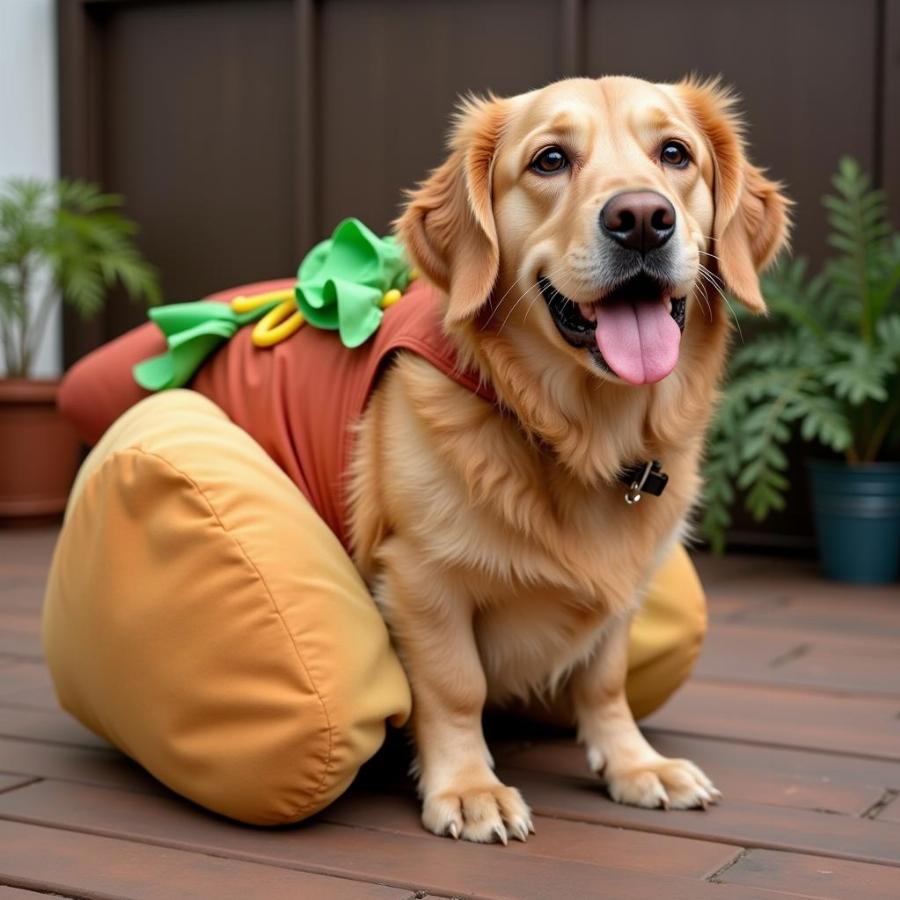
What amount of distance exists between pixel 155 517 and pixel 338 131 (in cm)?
375

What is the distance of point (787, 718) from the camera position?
2730mm

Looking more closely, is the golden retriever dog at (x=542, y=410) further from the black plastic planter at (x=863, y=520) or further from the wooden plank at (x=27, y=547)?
the wooden plank at (x=27, y=547)

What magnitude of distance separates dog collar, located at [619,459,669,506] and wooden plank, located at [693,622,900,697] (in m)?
1.07

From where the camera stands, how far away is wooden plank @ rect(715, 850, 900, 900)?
5.86 ft

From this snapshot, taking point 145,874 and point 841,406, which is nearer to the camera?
point 145,874

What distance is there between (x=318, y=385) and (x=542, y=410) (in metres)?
0.47

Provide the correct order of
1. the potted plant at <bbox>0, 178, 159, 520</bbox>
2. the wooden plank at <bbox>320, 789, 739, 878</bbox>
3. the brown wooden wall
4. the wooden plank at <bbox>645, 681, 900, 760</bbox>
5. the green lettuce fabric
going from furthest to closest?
the potted plant at <bbox>0, 178, 159, 520</bbox>
the brown wooden wall
the wooden plank at <bbox>645, 681, 900, 760</bbox>
the green lettuce fabric
the wooden plank at <bbox>320, 789, 739, 878</bbox>

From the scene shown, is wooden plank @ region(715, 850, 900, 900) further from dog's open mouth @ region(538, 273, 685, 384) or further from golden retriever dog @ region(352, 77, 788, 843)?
dog's open mouth @ region(538, 273, 685, 384)

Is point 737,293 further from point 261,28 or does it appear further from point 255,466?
point 261,28

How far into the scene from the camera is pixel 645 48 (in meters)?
5.02

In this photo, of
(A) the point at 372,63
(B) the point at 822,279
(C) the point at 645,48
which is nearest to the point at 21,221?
(A) the point at 372,63

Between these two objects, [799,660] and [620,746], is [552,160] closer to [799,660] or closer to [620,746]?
[620,746]

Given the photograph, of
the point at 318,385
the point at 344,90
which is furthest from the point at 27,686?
the point at 344,90

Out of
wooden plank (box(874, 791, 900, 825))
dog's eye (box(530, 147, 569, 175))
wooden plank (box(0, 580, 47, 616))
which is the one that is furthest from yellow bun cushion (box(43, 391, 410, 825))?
wooden plank (box(0, 580, 47, 616))
